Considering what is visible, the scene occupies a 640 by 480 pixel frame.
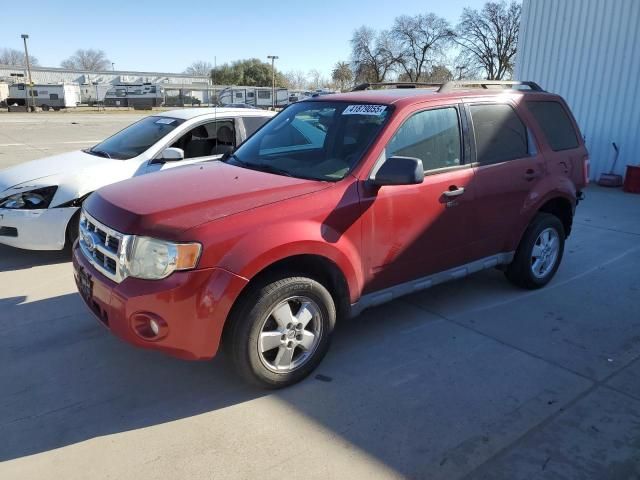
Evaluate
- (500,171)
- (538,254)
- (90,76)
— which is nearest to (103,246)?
(500,171)

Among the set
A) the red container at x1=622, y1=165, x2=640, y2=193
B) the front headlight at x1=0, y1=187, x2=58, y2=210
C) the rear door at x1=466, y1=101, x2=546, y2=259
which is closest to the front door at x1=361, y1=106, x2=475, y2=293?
the rear door at x1=466, y1=101, x2=546, y2=259

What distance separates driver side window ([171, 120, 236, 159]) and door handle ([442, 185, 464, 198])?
3.45m

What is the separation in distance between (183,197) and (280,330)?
1025mm

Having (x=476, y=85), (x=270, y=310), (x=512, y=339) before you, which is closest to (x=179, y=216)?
(x=270, y=310)

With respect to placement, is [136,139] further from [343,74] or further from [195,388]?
[343,74]

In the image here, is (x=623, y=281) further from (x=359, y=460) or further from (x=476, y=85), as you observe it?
(x=359, y=460)

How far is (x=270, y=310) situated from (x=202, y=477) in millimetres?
971

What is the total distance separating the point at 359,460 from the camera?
273 cm

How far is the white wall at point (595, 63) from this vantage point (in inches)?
430

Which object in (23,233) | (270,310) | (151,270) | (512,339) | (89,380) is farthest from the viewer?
(23,233)

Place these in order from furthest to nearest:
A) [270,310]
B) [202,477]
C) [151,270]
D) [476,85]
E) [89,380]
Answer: [476,85]
[89,380]
[270,310]
[151,270]
[202,477]

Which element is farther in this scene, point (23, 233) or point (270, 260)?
point (23, 233)

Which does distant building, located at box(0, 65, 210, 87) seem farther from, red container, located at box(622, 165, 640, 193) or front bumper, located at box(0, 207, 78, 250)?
front bumper, located at box(0, 207, 78, 250)

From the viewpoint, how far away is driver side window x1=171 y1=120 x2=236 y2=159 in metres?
6.37
